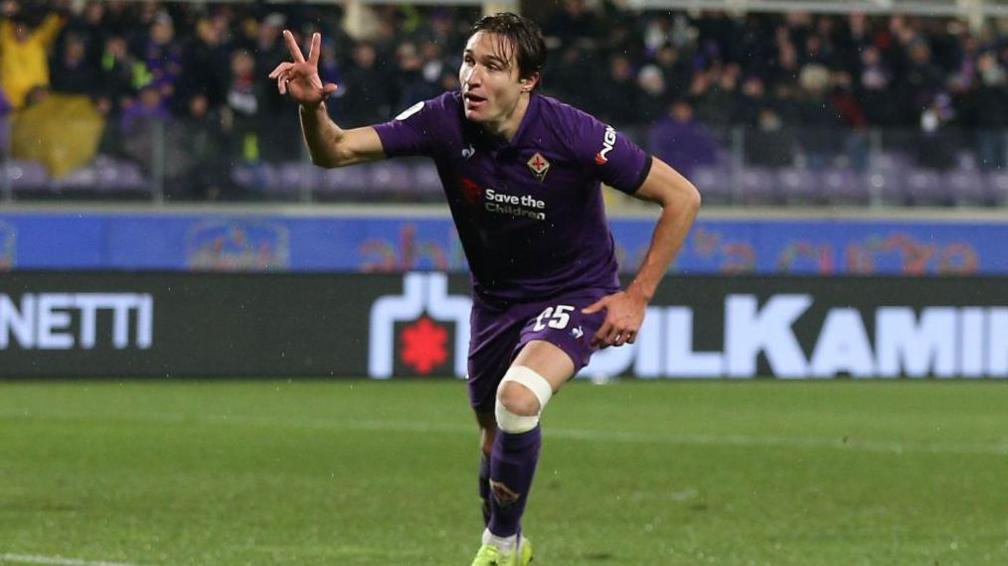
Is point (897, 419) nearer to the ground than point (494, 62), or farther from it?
nearer to the ground

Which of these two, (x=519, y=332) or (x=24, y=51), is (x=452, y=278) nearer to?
(x=24, y=51)

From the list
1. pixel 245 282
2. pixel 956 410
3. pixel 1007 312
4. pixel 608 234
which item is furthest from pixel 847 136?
pixel 608 234

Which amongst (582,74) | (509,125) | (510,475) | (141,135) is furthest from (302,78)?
(582,74)

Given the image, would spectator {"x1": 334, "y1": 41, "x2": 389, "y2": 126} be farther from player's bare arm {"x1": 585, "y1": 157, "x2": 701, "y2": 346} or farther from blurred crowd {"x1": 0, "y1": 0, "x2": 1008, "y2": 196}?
player's bare arm {"x1": 585, "y1": 157, "x2": 701, "y2": 346}

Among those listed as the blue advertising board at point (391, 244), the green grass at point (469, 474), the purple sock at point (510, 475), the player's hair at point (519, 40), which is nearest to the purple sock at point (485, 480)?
the green grass at point (469, 474)

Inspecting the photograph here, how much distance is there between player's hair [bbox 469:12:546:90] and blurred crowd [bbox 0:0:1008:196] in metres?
13.7

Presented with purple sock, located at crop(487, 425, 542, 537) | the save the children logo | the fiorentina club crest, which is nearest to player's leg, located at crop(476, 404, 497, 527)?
purple sock, located at crop(487, 425, 542, 537)

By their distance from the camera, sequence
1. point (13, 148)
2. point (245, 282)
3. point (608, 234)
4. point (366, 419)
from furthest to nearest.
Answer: point (13, 148) < point (245, 282) < point (366, 419) < point (608, 234)

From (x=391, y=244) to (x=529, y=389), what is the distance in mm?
15472

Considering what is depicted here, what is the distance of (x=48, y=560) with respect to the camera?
765cm

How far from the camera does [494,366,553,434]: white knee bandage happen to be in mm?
6926

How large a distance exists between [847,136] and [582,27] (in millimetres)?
3156

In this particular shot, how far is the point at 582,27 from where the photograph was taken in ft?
75.5

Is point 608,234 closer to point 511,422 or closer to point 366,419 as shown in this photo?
point 511,422
